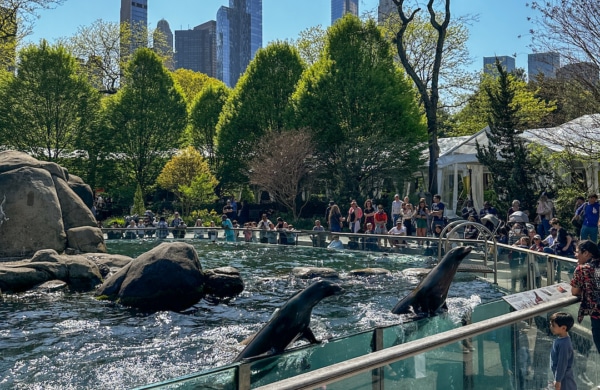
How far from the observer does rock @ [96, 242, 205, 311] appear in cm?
1211

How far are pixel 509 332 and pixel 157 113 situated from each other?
3974 centimetres

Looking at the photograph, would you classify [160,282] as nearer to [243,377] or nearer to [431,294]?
[431,294]

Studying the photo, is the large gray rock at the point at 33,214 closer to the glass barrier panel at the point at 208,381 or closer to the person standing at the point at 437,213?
the person standing at the point at 437,213

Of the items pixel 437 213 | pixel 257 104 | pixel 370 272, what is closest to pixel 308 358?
pixel 370 272

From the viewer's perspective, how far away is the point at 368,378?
3387 mm

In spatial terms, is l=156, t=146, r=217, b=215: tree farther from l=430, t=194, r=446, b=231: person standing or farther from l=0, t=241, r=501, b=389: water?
l=0, t=241, r=501, b=389: water

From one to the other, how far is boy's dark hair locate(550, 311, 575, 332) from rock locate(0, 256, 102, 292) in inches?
457

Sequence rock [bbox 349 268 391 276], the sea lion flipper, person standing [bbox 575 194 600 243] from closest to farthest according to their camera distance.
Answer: the sea lion flipper → person standing [bbox 575 194 600 243] → rock [bbox 349 268 391 276]

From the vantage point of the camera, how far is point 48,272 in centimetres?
1392

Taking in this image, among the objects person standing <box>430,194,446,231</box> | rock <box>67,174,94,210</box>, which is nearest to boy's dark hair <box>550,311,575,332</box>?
person standing <box>430,194,446,231</box>

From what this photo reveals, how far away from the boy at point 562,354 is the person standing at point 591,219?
32.9ft

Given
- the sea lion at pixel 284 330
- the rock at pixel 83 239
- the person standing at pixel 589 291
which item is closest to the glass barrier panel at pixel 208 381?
the person standing at pixel 589 291

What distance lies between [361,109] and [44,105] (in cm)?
2057

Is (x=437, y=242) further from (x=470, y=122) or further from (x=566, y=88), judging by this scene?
(x=470, y=122)
